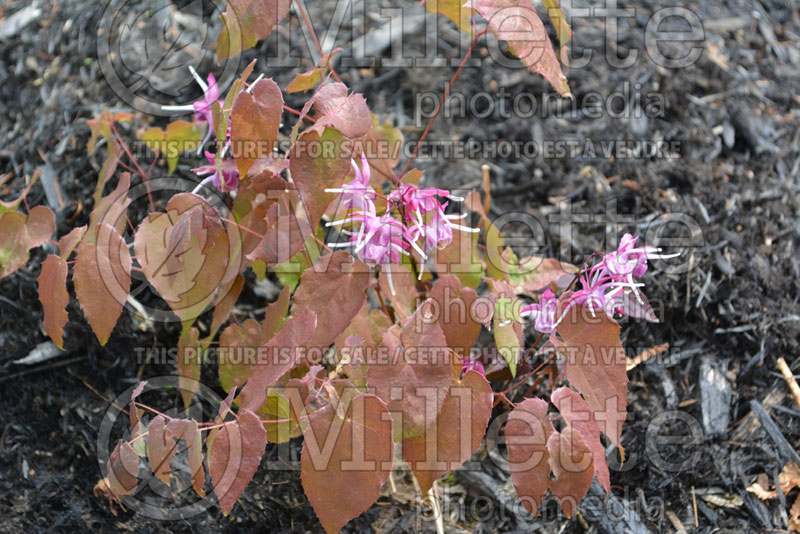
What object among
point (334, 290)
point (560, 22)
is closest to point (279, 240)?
point (334, 290)

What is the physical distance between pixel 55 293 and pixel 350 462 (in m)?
0.54

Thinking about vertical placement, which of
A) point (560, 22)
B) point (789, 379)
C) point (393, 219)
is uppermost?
point (560, 22)

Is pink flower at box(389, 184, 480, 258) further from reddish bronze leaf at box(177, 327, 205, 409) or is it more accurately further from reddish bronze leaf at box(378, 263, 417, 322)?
reddish bronze leaf at box(177, 327, 205, 409)

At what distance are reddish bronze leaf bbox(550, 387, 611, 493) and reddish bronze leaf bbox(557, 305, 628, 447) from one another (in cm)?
2

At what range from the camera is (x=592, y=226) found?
180cm

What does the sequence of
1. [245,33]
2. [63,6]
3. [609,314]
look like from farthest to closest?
[63,6] < [609,314] < [245,33]

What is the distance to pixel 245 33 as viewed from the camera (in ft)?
3.22

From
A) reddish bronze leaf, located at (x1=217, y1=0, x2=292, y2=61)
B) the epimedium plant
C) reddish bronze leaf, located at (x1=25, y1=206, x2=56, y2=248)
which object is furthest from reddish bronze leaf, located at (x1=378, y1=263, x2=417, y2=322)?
reddish bronze leaf, located at (x1=25, y1=206, x2=56, y2=248)

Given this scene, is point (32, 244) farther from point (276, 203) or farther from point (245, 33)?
point (245, 33)

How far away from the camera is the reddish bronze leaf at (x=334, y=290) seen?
104 centimetres

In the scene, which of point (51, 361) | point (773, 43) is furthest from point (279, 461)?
point (773, 43)

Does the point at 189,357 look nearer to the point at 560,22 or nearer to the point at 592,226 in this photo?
the point at 560,22

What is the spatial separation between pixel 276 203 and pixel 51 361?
807 mm

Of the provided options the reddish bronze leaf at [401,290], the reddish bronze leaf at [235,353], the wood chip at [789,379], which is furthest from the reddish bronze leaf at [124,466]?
the wood chip at [789,379]
